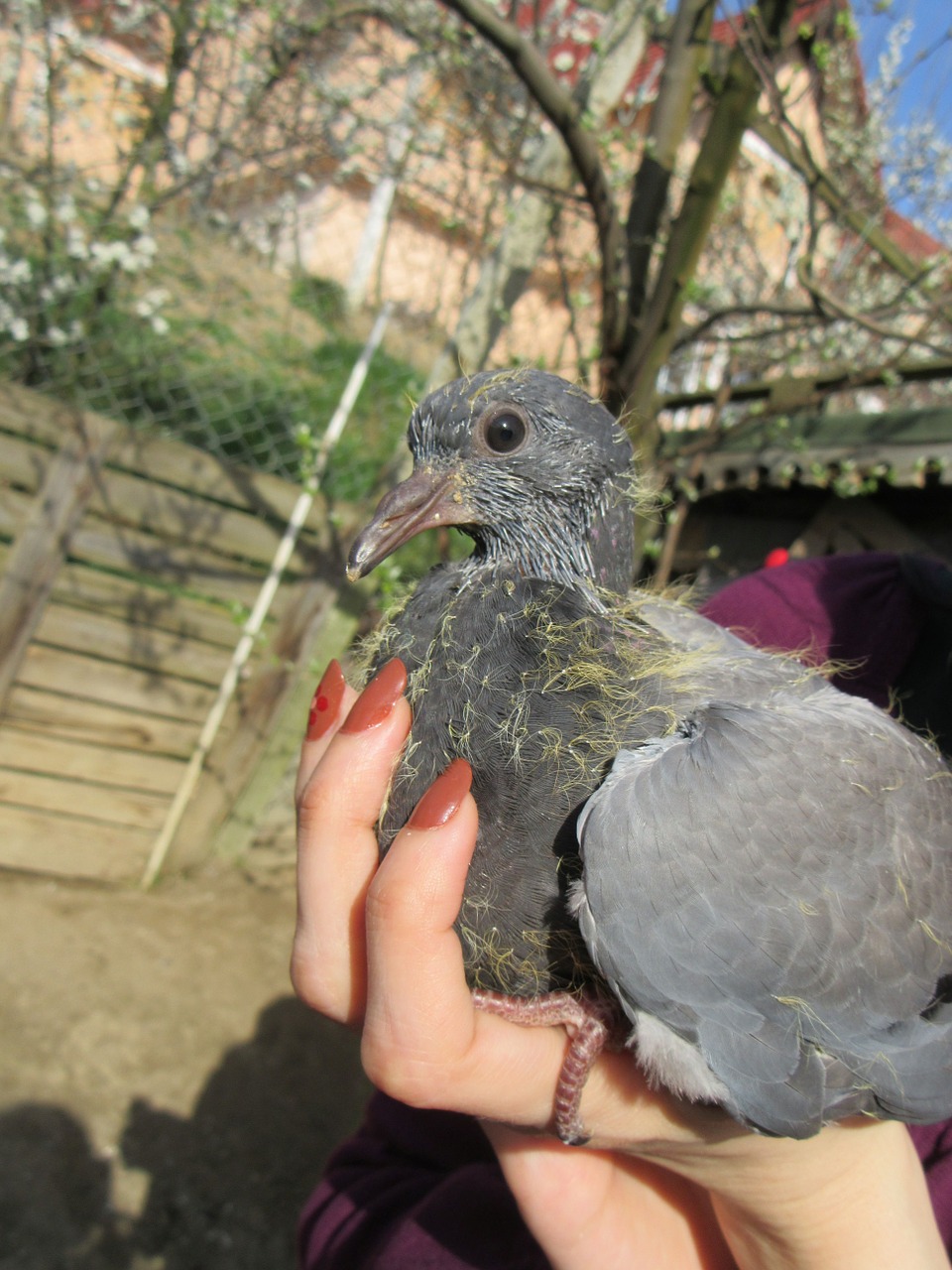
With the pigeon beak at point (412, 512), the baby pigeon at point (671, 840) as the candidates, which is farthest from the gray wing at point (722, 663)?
the pigeon beak at point (412, 512)

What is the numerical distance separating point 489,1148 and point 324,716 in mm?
1063

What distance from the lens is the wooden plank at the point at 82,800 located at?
12.0ft

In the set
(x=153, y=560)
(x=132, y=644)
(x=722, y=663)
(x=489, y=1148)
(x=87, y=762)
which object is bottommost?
(x=87, y=762)

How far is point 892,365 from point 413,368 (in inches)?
107

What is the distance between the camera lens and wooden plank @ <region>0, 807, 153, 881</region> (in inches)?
146

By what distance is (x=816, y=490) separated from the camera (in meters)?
3.87

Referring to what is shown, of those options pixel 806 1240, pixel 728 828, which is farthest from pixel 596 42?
pixel 806 1240

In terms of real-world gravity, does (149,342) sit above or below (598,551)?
above

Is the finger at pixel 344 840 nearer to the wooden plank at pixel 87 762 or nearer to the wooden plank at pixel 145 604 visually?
the wooden plank at pixel 145 604

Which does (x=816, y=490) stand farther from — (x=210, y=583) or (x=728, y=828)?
(x=728, y=828)

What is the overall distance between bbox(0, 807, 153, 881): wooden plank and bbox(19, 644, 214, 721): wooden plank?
62 centimetres

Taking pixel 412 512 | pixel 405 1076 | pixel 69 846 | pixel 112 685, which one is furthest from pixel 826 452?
pixel 69 846

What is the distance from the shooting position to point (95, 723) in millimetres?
3771

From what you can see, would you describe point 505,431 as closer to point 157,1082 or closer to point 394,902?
point 394,902
